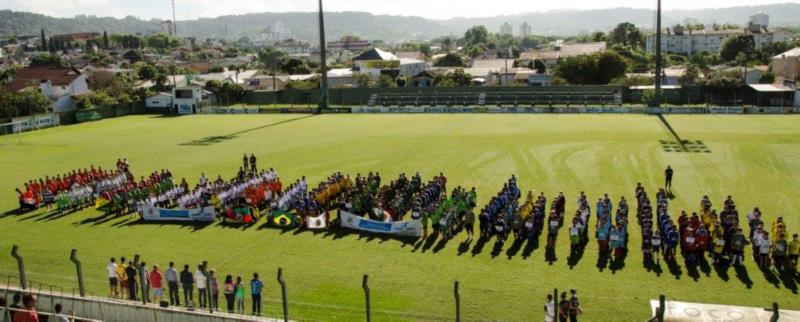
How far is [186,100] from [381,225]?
156ft

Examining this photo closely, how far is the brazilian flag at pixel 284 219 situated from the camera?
19.7 m

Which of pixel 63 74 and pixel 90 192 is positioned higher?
pixel 63 74

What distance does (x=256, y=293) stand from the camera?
12.7 metres

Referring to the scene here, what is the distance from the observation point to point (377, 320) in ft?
41.2

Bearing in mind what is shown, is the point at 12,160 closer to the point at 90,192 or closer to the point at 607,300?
the point at 90,192

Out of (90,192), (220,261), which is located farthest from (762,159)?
(90,192)

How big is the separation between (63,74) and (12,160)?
45714mm

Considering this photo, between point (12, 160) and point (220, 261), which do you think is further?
point (12, 160)

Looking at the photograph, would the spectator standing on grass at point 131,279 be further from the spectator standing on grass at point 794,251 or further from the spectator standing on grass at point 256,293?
the spectator standing on grass at point 794,251

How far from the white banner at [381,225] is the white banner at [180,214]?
458 centimetres

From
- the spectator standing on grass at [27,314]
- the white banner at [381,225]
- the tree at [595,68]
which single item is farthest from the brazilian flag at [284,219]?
the tree at [595,68]

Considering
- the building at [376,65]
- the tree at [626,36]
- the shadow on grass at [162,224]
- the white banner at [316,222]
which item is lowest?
the shadow on grass at [162,224]

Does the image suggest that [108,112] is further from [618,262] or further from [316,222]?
[618,262]

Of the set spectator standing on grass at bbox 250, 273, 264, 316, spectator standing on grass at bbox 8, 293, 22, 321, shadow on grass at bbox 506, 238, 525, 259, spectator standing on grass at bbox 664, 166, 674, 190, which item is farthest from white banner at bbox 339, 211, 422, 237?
spectator standing on grass at bbox 664, 166, 674, 190
